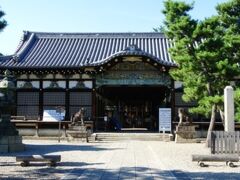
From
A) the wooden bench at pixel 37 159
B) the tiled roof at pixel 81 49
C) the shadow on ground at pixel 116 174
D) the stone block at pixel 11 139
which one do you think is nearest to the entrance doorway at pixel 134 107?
the tiled roof at pixel 81 49

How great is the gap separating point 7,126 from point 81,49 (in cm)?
1384

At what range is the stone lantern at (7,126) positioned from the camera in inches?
732

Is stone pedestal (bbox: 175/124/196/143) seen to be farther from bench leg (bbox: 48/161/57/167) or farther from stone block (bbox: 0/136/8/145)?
bench leg (bbox: 48/161/57/167)

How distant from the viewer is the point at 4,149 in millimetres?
18484

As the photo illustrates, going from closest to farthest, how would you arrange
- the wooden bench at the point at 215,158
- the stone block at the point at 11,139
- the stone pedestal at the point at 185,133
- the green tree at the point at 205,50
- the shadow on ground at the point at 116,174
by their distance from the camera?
the shadow on ground at the point at 116,174 → the wooden bench at the point at 215,158 → the stone block at the point at 11,139 → the green tree at the point at 205,50 → the stone pedestal at the point at 185,133

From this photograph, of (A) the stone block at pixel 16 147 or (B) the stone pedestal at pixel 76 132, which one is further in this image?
(B) the stone pedestal at pixel 76 132

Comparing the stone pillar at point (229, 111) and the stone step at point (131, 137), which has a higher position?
the stone pillar at point (229, 111)

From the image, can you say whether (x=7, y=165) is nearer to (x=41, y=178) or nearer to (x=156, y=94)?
(x=41, y=178)

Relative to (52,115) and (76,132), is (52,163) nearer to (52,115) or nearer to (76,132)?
(76,132)

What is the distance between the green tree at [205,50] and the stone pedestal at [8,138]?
371 inches

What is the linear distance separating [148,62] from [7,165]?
633 inches

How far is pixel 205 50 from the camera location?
828 inches

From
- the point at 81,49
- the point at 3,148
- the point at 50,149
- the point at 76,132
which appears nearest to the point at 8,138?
the point at 3,148

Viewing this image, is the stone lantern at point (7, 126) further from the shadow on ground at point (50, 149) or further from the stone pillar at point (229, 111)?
the stone pillar at point (229, 111)
